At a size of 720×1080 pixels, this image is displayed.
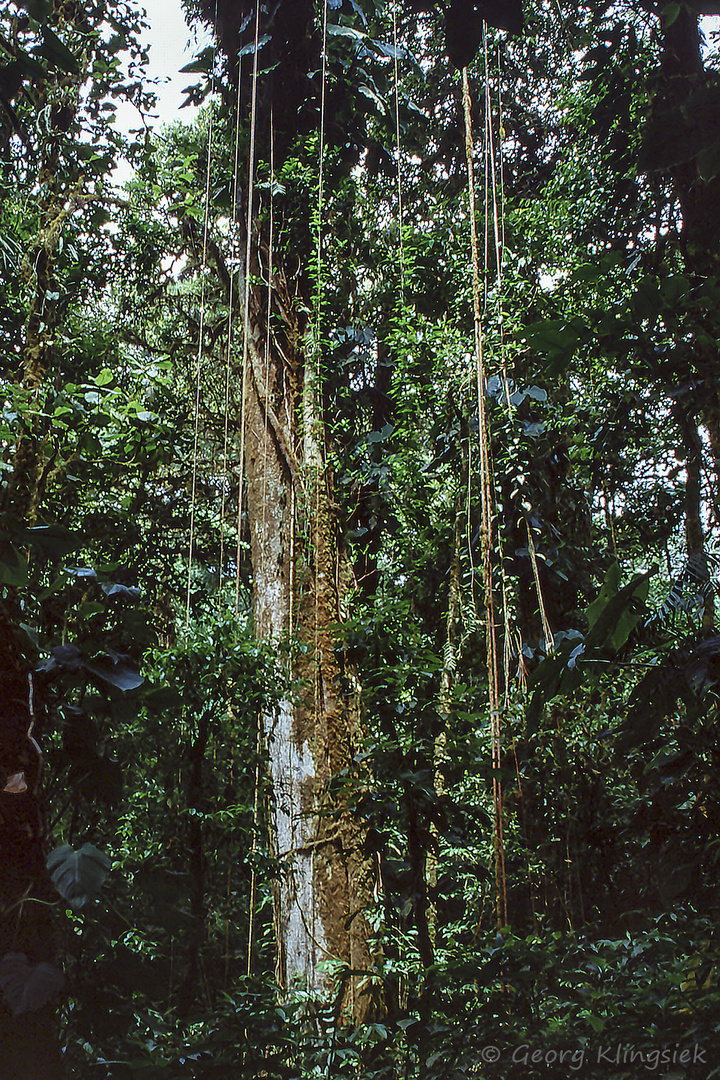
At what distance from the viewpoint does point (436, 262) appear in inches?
170

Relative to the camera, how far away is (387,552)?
3.59m

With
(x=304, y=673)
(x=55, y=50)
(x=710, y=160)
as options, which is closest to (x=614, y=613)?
(x=710, y=160)

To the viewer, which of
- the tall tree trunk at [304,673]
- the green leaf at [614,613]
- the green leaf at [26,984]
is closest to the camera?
the green leaf at [26,984]

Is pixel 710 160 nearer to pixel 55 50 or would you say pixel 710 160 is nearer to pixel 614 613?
pixel 614 613

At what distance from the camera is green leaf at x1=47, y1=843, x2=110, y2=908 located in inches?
44.9

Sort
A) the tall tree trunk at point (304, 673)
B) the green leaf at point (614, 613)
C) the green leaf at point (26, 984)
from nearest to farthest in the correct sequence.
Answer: the green leaf at point (26, 984) < the green leaf at point (614, 613) < the tall tree trunk at point (304, 673)

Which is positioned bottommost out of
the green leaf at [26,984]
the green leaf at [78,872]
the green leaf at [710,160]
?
the green leaf at [26,984]

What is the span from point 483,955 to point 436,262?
364cm

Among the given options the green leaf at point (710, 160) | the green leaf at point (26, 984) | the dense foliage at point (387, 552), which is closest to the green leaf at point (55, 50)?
the dense foliage at point (387, 552)

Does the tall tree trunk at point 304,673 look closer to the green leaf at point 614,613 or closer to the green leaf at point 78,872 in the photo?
the green leaf at point 78,872

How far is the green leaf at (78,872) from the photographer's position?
1.14 meters

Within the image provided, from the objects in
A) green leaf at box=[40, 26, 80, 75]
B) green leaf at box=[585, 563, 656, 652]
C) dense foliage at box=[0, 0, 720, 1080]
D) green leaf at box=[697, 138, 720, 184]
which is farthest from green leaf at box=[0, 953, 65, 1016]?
green leaf at box=[697, 138, 720, 184]

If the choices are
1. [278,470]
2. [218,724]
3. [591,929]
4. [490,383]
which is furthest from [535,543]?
[218,724]

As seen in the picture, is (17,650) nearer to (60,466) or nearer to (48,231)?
(60,466)
